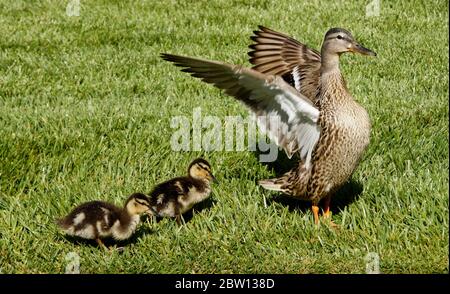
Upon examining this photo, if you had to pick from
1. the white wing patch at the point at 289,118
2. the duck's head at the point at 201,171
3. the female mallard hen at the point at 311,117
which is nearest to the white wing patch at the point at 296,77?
the female mallard hen at the point at 311,117

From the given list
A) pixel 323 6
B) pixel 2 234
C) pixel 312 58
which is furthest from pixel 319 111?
pixel 323 6

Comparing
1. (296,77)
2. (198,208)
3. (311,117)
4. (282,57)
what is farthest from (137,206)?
(282,57)

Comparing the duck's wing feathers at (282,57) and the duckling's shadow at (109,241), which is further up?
the duck's wing feathers at (282,57)

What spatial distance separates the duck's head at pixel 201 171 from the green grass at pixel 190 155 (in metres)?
0.18

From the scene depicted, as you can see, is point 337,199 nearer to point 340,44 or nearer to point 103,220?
point 340,44

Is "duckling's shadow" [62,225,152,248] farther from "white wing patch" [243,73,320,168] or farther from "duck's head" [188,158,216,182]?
"white wing patch" [243,73,320,168]

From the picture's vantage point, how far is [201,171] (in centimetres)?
563

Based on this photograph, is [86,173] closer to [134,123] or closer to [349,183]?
[134,123]

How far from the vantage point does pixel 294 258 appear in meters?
4.98

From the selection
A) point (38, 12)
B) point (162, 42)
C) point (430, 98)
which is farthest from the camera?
point (38, 12)

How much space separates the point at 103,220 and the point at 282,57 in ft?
7.73

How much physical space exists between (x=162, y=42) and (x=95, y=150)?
146 inches

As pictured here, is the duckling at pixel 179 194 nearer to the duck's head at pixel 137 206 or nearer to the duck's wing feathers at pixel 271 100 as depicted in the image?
the duck's head at pixel 137 206

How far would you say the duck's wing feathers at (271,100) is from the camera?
505cm
